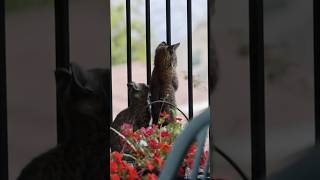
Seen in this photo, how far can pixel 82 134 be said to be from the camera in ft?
1.99

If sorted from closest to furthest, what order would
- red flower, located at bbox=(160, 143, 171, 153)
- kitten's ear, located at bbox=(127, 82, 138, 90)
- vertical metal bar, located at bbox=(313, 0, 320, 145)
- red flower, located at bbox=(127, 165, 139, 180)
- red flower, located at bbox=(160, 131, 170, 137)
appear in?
vertical metal bar, located at bbox=(313, 0, 320, 145) < red flower, located at bbox=(127, 165, 139, 180) < red flower, located at bbox=(160, 143, 171, 153) < red flower, located at bbox=(160, 131, 170, 137) < kitten's ear, located at bbox=(127, 82, 138, 90)

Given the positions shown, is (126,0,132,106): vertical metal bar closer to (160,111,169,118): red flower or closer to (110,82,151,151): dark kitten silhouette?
(110,82,151,151): dark kitten silhouette

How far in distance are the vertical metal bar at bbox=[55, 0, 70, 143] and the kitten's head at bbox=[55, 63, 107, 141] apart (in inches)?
0.4

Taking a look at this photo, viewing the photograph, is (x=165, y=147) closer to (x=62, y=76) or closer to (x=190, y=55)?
(x=190, y=55)

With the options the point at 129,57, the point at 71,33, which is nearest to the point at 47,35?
the point at 71,33

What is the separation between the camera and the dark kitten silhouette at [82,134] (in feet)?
1.91

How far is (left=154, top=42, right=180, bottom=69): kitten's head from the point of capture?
2619mm

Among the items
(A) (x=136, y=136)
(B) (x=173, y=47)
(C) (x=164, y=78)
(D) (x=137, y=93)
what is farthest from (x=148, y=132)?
(B) (x=173, y=47)

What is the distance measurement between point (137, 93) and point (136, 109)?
9cm

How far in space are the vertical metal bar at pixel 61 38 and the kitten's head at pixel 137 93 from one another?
2002 mm

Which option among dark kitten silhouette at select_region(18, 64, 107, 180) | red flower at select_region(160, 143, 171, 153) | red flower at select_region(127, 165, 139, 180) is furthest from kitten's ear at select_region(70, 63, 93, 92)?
red flower at select_region(160, 143, 171, 153)

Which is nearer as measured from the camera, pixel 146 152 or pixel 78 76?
pixel 78 76

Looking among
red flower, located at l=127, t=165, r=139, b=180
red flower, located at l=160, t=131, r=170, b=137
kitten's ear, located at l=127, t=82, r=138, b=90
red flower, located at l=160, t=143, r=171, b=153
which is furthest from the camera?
kitten's ear, located at l=127, t=82, r=138, b=90

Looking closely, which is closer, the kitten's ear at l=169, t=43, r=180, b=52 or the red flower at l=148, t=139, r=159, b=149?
the red flower at l=148, t=139, r=159, b=149
